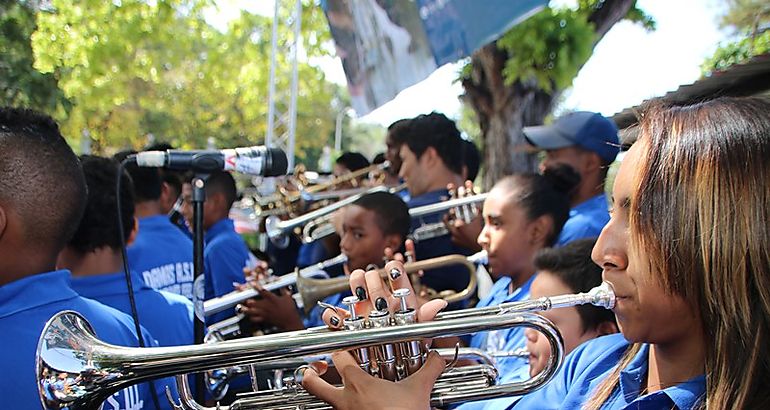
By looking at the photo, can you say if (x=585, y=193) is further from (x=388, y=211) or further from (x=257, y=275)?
(x=257, y=275)

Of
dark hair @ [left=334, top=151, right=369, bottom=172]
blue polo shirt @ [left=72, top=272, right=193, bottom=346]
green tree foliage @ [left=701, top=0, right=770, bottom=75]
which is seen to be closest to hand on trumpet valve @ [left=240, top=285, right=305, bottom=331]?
blue polo shirt @ [left=72, top=272, right=193, bottom=346]

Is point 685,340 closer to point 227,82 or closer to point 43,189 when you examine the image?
point 43,189

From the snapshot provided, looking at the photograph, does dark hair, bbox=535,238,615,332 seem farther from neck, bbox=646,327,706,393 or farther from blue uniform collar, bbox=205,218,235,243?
blue uniform collar, bbox=205,218,235,243

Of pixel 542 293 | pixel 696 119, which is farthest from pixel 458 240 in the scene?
pixel 696 119

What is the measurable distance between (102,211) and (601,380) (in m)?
2.14

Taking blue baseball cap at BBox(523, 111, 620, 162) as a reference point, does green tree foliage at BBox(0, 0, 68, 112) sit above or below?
above

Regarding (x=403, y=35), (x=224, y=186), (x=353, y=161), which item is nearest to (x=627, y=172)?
(x=403, y=35)

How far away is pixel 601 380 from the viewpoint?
1606 millimetres

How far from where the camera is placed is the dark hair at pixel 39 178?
78.3 inches

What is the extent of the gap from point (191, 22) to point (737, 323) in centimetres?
1169

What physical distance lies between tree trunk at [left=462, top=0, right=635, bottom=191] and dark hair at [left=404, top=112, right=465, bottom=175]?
89.8 inches

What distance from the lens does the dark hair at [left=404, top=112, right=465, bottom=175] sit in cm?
480

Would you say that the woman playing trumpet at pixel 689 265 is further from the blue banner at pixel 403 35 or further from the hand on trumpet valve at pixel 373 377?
the blue banner at pixel 403 35

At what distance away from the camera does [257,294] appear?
365 centimetres
